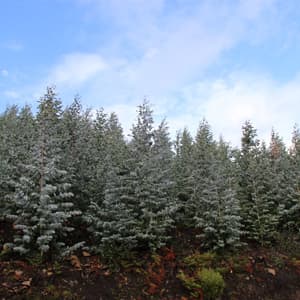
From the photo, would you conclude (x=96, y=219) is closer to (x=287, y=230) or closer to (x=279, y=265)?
(x=279, y=265)

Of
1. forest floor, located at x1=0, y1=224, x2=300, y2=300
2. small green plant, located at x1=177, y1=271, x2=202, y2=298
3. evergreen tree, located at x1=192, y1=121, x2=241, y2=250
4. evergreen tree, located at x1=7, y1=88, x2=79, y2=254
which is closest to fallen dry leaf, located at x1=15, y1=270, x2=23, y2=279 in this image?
forest floor, located at x1=0, y1=224, x2=300, y2=300

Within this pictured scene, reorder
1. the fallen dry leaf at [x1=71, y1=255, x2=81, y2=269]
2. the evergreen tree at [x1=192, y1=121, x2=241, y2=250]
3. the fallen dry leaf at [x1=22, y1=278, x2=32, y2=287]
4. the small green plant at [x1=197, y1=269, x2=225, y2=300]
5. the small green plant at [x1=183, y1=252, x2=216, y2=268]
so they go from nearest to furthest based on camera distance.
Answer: the fallen dry leaf at [x1=22, y1=278, x2=32, y2=287]
the small green plant at [x1=197, y1=269, x2=225, y2=300]
the fallen dry leaf at [x1=71, y1=255, x2=81, y2=269]
the small green plant at [x1=183, y1=252, x2=216, y2=268]
the evergreen tree at [x1=192, y1=121, x2=241, y2=250]

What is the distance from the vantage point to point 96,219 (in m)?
8.77

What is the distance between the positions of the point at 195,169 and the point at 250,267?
4.31 m

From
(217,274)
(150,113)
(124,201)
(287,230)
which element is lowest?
(217,274)

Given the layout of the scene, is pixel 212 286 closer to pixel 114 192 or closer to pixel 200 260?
pixel 200 260

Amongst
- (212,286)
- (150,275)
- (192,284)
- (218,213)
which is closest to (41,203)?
(150,275)

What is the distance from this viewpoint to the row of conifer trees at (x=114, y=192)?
322 inches

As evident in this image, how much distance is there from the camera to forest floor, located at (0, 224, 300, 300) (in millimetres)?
7156

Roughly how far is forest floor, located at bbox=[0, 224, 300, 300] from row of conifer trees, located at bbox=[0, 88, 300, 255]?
391 millimetres

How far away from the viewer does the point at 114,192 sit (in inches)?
360

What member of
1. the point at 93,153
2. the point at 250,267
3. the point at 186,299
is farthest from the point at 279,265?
the point at 93,153

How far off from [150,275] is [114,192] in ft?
7.86

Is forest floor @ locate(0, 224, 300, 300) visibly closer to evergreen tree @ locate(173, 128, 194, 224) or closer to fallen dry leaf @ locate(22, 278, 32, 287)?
fallen dry leaf @ locate(22, 278, 32, 287)
